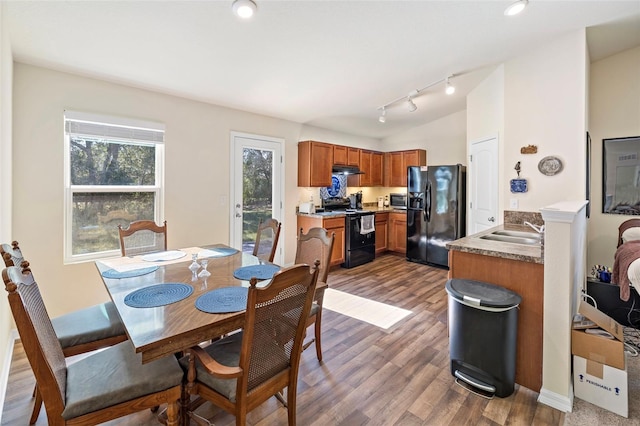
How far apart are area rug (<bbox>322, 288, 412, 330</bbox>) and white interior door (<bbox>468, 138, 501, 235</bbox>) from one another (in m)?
1.76

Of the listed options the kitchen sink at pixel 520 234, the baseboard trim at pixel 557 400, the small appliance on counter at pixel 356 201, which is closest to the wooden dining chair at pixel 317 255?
the baseboard trim at pixel 557 400

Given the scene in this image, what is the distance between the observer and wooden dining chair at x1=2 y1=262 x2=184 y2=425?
107 cm

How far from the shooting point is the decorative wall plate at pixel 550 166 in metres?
3.18

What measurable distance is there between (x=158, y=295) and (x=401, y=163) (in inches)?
215

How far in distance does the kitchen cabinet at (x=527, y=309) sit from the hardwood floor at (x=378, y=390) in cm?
13

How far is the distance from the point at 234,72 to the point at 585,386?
377 centimetres

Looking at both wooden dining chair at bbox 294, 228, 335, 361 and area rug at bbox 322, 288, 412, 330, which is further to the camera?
area rug at bbox 322, 288, 412, 330

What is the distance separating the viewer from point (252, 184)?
4.35m

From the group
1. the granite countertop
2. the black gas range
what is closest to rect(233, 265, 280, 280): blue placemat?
the granite countertop

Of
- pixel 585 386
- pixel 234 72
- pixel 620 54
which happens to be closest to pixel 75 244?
pixel 234 72

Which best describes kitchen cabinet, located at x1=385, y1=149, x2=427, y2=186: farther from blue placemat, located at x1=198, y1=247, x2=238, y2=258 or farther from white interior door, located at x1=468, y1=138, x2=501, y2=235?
blue placemat, located at x1=198, y1=247, x2=238, y2=258

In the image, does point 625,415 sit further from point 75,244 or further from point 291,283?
point 75,244

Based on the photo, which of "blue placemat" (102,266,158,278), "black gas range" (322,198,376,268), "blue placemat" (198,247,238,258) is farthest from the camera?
"black gas range" (322,198,376,268)

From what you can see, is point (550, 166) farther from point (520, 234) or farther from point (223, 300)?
point (223, 300)
